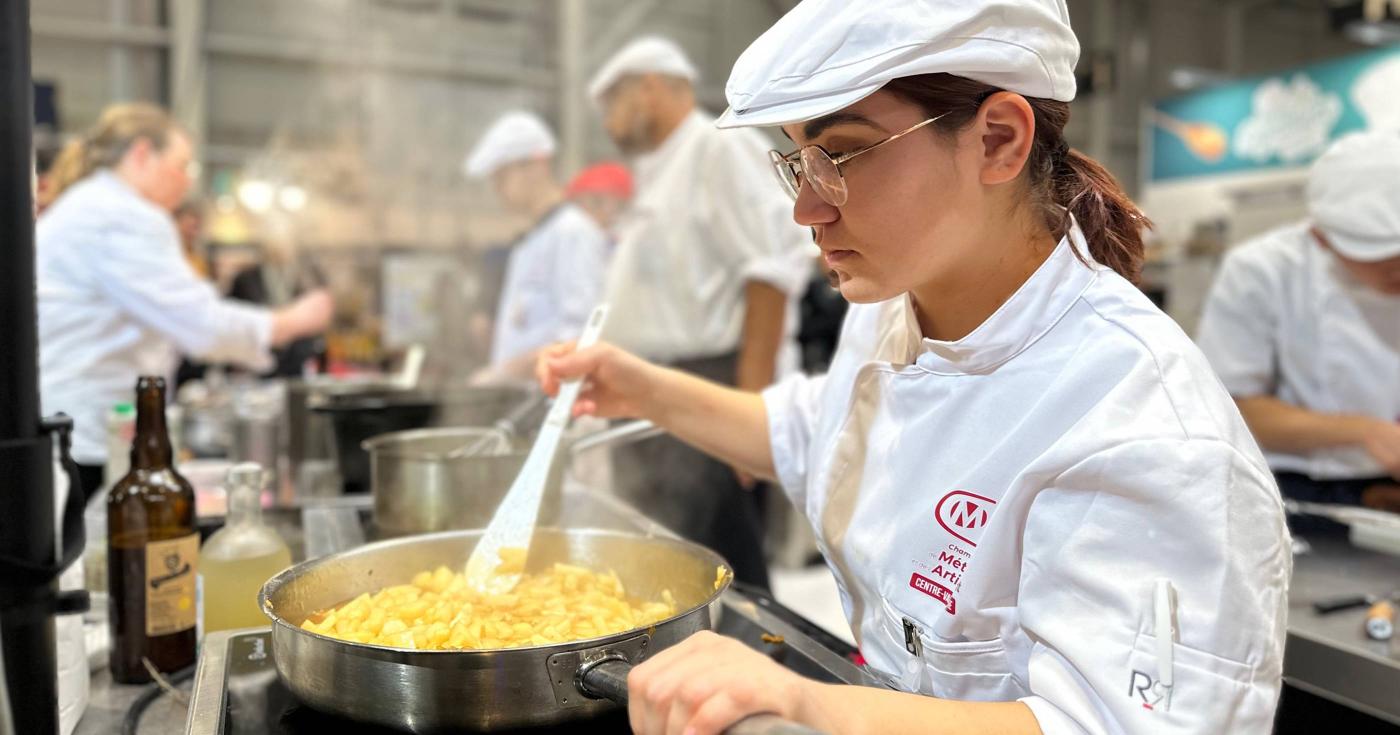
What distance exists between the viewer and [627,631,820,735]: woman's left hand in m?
0.66

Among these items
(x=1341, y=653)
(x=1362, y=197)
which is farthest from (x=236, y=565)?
(x=1362, y=197)

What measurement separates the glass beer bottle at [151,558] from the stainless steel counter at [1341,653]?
1438 mm

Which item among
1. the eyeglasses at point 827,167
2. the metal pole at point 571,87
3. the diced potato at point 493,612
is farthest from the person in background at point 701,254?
the metal pole at point 571,87

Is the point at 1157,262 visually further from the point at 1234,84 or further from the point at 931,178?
the point at 931,178

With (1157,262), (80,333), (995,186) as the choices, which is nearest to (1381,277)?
(995,186)

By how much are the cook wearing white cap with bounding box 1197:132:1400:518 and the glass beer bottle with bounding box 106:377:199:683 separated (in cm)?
213

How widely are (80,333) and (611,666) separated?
2583 millimetres

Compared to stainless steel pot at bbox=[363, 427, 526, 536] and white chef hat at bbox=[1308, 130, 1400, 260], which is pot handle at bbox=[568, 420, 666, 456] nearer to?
stainless steel pot at bbox=[363, 427, 526, 536]

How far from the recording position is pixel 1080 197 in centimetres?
99

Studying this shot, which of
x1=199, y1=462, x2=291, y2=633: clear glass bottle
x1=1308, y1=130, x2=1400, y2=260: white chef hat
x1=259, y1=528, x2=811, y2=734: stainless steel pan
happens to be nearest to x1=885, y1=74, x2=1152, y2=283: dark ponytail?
x1=259, y1=528, x2=811, y2=734: stainless steel pan

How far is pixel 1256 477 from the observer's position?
0.78 m

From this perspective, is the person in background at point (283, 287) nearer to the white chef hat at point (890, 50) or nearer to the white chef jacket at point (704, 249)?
the white chef jacket at point (704, 249)

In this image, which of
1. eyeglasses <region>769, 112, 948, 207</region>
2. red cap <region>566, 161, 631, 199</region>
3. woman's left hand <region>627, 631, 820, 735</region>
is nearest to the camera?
woman's left hand <region>627, 631, 820, 735</region>

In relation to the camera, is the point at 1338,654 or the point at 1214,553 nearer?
the point at 1214,553
